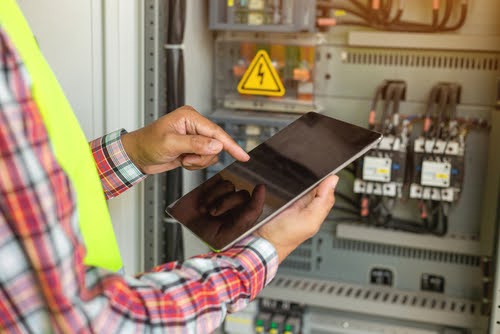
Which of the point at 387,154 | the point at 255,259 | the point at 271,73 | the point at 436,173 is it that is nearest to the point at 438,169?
the point at 436,173

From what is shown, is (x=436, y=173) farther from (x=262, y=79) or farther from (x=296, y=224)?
(x=296, y=224)

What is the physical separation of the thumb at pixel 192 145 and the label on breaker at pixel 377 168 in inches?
33.2

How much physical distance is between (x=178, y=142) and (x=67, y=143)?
55 centimetres

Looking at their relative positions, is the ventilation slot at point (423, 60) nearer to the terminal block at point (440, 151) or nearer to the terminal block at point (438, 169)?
the terminal block at point (440, 151)

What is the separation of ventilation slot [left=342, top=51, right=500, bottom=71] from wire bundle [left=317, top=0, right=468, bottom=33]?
85 millimetres

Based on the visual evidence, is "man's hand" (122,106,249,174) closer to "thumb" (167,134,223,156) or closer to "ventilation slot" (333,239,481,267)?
"thumb" (167,134,223,156)

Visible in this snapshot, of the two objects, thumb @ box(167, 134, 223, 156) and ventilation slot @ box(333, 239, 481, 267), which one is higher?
thumb @ box(167, 134, 223, 156)

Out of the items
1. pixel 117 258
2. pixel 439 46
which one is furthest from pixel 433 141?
pixel 117 258

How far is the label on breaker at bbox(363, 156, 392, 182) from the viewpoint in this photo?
2115 mm

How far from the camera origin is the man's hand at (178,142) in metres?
1.39

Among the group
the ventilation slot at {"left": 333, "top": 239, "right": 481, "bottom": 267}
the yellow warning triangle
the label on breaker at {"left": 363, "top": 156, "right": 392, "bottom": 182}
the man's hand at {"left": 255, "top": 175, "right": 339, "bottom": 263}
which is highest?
the yellow warning triangle

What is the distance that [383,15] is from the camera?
2.17 m

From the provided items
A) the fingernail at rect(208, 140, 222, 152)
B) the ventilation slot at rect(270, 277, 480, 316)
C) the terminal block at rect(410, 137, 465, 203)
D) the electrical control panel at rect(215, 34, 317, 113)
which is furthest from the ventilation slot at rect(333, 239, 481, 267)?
the fingernail at rect(208, 140, 222, 152)

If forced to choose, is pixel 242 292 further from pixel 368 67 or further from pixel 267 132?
pixel 368 67
